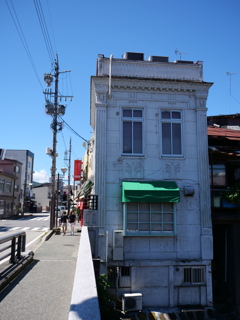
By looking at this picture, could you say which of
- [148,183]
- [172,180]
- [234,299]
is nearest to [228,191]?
[172,180]

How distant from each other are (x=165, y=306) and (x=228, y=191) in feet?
19.8

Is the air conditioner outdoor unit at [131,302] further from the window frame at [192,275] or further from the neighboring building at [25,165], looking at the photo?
the neighboring building at [25,165]

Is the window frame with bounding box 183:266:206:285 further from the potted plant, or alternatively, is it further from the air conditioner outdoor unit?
the potted plant

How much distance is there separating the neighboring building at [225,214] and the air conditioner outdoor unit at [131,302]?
4202 mm

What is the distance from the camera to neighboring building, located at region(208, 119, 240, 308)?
1348 centimetres

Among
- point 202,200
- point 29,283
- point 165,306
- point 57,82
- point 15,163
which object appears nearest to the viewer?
point 29,283

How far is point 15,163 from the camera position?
56.6m

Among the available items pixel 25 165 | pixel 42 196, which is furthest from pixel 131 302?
pixel 42 196

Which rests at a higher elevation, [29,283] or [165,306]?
[29,283]

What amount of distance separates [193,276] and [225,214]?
3.34 metres

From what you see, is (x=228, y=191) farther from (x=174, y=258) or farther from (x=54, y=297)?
(x=54, y=297)

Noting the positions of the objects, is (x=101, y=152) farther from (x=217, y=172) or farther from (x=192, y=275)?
(x=192, y=275)

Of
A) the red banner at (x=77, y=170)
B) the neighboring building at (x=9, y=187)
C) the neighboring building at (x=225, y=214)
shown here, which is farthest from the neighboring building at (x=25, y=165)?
the neighboring building at (x=225, y=214)

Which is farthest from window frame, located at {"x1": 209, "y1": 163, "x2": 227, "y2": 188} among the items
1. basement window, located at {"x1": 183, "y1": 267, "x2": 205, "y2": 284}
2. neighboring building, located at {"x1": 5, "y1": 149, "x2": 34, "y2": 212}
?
neighboring building, located at {"x1": 5, "y1": 149, "x2": 34, "y2": 212}
